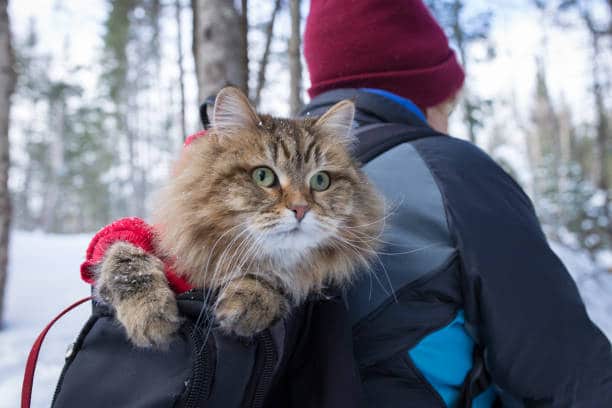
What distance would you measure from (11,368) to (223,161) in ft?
13.7

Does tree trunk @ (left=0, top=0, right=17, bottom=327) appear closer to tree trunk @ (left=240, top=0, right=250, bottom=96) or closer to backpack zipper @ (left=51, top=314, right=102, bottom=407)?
tree trunk @ (left=240, top=0, right=250, bottom=96)

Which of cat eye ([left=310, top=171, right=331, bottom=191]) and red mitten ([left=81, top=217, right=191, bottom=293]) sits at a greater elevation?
cat eye ([left=310, top=171, right=331, bottom=191])

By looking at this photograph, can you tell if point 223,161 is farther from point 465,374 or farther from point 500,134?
point 500,134

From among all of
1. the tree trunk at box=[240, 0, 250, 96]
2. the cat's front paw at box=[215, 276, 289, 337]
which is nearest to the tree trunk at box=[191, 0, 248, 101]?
the tree trunk at box=[240, 0, 250, 96]

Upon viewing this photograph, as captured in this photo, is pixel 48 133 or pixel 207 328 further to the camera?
pixel 48 133

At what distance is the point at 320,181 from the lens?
158 centimetres

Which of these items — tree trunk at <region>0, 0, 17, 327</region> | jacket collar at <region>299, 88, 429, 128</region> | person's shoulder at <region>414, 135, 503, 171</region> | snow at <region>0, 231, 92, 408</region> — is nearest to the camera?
person's shoulder at <region>414, 135, 503, 171</region>

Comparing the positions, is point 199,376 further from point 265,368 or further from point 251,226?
point 251,226

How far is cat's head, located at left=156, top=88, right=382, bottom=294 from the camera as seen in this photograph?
4.47 ft

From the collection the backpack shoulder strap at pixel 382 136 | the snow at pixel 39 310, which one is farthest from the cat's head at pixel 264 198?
→ the snow at pixel 39 310

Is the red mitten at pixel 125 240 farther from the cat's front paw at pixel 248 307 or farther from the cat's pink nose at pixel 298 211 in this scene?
the cat's pink nose at pixel 298 211

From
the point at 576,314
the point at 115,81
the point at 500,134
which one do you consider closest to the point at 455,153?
the point at 576,314

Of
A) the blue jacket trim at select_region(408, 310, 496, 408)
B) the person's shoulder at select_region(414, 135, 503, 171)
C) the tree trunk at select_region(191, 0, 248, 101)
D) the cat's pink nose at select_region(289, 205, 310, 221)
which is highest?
the tree trunk at select_region(191, 0, 248, 101)

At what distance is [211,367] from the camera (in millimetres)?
1056
